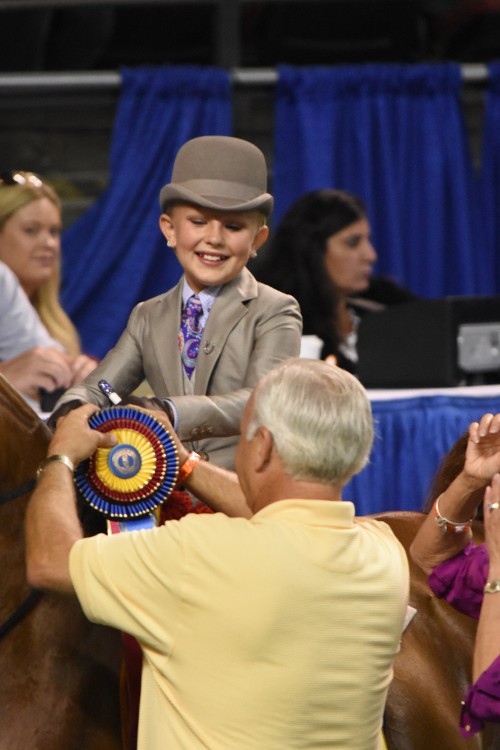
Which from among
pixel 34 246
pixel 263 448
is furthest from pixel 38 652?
pixel 34 246

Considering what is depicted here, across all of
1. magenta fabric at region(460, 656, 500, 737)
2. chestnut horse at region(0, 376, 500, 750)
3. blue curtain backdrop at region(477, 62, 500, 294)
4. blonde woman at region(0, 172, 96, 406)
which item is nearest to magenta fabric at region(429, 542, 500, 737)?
magenta fabric at region(460, 656, 500, 737)

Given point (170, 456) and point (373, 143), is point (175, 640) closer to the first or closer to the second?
point (170, 456)

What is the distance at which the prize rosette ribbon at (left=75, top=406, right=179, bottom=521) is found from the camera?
6.90 feet

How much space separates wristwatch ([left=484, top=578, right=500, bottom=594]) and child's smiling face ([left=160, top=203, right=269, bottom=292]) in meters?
0.71

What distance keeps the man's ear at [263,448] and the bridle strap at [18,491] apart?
0.40 metres

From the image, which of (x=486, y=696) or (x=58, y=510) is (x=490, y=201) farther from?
(x=58, y=510)

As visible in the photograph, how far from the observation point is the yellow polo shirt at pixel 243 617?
1879 mm

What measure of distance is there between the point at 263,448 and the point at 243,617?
25 centimetres

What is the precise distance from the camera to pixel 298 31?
6.28 metres

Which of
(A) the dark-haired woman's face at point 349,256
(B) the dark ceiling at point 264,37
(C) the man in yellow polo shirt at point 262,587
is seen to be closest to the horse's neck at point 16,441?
(C) the man in yellow polo shirt at point 262,587

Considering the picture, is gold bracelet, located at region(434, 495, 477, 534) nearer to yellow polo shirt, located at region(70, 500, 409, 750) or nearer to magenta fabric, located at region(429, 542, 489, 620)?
magenta fabric, located at region(429, 542, 489, 620)

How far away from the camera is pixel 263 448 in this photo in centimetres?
192

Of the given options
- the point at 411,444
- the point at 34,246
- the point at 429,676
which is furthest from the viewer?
the point at 34,246

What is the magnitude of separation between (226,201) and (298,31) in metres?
4.20
